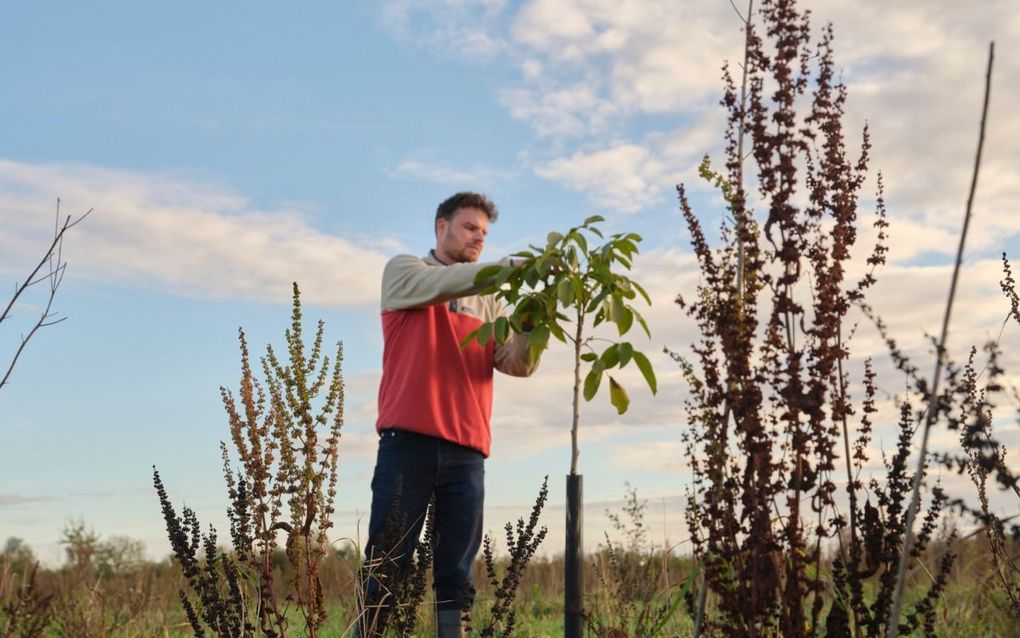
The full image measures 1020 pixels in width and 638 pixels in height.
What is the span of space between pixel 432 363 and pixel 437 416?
29 cm

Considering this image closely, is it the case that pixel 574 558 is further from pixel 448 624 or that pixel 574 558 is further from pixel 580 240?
pixel 448 624

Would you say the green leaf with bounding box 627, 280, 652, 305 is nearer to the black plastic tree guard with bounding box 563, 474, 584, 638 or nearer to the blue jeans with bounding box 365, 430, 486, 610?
the black plastic tree guard with bounding box 563, 474, 584, 638

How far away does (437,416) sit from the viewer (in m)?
4.88

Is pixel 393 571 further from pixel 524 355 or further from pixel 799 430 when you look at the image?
pixel 799 430

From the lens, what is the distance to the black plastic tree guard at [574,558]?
3455 mm

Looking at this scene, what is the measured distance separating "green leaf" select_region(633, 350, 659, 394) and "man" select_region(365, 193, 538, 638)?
1539 millimetres

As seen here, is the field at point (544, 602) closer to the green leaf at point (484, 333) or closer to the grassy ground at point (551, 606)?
the grassy ground at point (551, 606)

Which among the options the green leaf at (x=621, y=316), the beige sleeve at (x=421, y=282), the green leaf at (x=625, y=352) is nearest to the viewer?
the green leaf at (x=625, y=352)

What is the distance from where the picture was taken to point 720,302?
139 inches

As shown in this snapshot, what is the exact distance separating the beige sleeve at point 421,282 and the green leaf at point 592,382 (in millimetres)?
954

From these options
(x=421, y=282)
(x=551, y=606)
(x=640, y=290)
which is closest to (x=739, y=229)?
(x=640, y=290)

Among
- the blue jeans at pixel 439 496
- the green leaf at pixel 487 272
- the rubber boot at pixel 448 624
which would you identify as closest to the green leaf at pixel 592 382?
the green leaf at pixel 487 272

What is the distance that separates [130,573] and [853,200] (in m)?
10.2

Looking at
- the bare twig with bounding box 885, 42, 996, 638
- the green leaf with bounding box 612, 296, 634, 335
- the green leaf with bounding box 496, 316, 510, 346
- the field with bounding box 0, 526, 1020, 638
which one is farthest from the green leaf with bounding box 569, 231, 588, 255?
the field with bounding box 0, 526, 1020, 638
